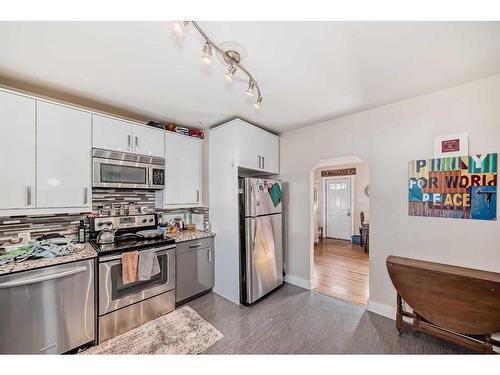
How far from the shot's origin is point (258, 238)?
8.88ft

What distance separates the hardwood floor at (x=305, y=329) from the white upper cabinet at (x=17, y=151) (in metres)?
2.08

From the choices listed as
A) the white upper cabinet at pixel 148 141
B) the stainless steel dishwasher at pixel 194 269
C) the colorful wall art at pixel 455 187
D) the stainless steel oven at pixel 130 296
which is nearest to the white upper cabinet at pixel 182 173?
the white upper cabinet at pixel 148 141

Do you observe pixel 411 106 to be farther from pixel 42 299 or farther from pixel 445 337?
pixel 42 299

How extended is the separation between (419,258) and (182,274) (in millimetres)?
2694

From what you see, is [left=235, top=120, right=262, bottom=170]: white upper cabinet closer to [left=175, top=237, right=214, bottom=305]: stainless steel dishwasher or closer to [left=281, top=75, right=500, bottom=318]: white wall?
[left=281, top=75, right=500, bottom=318]: white wall

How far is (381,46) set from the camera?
143cm

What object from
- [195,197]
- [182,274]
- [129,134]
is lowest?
[182,274]

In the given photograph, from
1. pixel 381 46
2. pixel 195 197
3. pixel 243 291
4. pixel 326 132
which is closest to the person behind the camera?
pixel 381 46

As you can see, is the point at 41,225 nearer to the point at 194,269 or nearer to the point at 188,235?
the point at 188,235

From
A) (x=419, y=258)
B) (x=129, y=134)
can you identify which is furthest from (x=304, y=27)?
(x=419, y=258)

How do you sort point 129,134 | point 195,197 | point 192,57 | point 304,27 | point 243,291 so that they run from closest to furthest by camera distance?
1. point 304,27
2. point 192,57
3. point 129,134
4. point 243,291
5. point 195,197

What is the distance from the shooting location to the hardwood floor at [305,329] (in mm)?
1858

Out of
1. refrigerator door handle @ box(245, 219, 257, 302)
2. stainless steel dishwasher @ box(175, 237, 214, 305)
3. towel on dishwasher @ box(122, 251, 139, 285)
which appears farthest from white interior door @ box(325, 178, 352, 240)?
towel on dishwasher @ box(122, 251, 139, 285)

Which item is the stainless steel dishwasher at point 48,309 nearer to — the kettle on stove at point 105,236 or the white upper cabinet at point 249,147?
the kettle on stove at point 105,236
